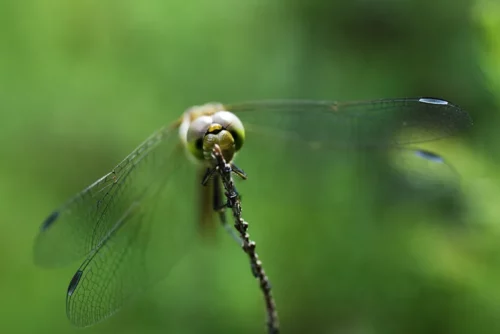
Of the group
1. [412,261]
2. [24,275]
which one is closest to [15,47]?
[24,275]

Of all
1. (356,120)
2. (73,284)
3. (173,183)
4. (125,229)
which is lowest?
(73,284)

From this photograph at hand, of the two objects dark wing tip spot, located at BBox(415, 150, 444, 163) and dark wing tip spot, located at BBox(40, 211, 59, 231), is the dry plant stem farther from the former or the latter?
dark wing tip spot, located at BBox(415, 150, 444, 163)

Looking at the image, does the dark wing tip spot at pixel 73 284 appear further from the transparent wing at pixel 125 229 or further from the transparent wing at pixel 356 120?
the transparent wing at pixel 356 120

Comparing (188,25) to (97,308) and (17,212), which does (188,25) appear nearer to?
(17,212)

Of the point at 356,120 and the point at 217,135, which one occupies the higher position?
the point at 356,120

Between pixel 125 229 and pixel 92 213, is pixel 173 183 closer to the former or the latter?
pixel 125 229

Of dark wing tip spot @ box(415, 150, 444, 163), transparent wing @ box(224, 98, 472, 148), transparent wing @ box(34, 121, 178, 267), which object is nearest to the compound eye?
transparent wing @ box(34, 121, 178, 267)

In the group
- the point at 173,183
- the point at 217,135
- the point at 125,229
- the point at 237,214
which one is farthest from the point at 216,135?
the point at 173,183

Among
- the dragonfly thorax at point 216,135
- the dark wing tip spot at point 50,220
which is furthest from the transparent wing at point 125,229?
the dragonfly thorax at point 216,135
